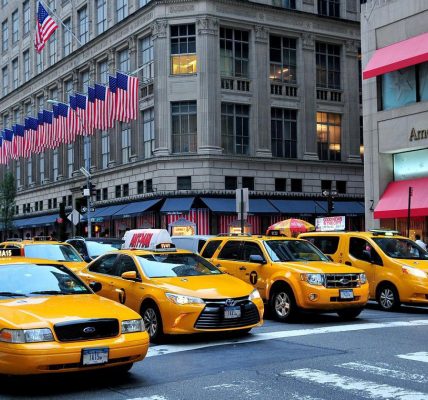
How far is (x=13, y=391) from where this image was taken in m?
7.55

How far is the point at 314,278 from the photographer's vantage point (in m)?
13.1

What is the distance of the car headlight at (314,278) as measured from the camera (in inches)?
514

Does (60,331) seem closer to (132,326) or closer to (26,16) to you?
(132,326)

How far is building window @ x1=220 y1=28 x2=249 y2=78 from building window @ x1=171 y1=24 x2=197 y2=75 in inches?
75.7

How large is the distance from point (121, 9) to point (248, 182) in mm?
15658

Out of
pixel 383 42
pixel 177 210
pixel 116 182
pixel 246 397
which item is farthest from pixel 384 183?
pixel 246 397

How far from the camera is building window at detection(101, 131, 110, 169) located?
49.4 meters

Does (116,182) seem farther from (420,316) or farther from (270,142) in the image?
(420,316)

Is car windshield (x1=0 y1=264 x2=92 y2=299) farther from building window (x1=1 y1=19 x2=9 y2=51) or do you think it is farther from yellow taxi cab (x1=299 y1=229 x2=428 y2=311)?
building window (x1=1 y1=19 x2=9 y2=51)

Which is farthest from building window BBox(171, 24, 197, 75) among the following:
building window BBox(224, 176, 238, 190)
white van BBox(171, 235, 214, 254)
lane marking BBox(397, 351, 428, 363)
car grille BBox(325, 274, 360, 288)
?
lane marking BBox(397, 351, 428, 363)

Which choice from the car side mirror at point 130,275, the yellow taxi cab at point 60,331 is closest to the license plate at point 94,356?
the yellow taxi cab at point 60,331

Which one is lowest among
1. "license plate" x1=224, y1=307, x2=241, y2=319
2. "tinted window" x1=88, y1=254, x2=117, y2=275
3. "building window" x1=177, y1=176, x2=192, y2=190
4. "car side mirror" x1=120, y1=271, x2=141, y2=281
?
"license plate" x1=224, y1=307, x2=241, y2=319

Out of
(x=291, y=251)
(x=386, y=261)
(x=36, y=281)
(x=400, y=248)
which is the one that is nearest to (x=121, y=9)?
(x=400, y=248)

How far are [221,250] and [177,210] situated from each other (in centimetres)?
2420
